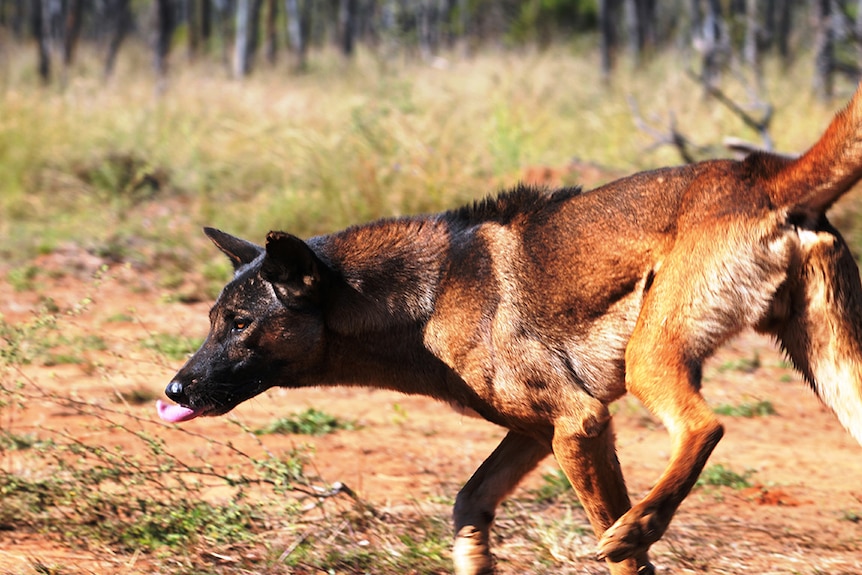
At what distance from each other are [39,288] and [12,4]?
51.7 m

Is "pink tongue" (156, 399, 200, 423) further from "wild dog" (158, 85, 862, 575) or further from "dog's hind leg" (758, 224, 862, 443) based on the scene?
"dog's hind leg" (758, 224, 862, 443)

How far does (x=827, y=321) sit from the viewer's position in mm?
3539

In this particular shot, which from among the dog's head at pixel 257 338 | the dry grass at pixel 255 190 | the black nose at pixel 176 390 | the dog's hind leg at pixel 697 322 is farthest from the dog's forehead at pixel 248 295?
the dog's hind leg at pixel 697 322

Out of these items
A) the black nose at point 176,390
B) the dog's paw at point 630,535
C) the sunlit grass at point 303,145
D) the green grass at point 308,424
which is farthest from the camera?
the sunlit grass at point 303,145

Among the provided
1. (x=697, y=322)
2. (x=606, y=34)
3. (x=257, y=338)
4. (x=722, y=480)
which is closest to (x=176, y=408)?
(x=257, y=338)

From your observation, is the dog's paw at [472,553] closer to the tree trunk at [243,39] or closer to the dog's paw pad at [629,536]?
the dog's paw pad at [629,536]

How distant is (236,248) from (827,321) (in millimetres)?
2384

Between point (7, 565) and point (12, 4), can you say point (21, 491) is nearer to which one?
point (7, 565)

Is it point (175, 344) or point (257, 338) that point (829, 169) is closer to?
point (257, 338)

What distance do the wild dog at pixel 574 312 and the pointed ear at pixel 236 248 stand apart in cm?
1

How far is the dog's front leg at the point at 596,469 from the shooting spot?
12.2 ft

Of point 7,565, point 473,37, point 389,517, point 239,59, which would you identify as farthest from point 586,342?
point 473,37

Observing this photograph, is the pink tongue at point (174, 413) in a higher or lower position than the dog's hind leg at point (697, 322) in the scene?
lower

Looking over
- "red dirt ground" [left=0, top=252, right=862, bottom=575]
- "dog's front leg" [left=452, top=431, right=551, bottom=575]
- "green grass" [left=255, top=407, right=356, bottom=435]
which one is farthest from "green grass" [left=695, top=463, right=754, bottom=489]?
"green grass" [left=255, top=407, right=356, bottom=435]
